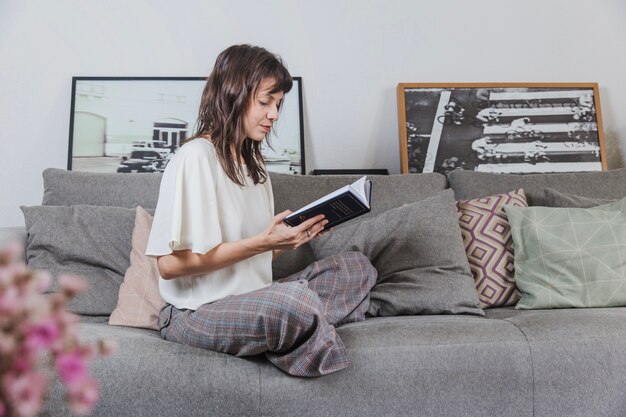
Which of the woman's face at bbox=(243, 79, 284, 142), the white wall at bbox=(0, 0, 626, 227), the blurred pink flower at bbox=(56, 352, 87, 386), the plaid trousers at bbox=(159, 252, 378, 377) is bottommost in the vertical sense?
the plaid trousers at bbox=(159, 252, 378, 377)

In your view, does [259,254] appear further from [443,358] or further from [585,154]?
[585,154]

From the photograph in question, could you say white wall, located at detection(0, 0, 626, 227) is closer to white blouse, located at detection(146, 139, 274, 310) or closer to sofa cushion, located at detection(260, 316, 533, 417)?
white blouse, located at detection(146, 139, 274, 310)

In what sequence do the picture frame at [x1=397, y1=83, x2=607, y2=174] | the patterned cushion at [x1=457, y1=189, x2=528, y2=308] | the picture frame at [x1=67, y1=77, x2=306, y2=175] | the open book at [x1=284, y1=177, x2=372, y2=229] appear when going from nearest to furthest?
the open book at [x1=284, y1=177, x2=372, y2=229] → the patterned cushion at [x1=457, y1=189, x2=528, y2=308] → the picture frame at [x1=67, y1=77, x2=306, y2=175] → the picture frame at [x1=397, y1=83, x2=607, y2=174]

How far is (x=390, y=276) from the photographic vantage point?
1895 mm

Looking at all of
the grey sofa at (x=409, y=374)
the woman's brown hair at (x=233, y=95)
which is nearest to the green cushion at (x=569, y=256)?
the grey sofa at (x=409, y=374)

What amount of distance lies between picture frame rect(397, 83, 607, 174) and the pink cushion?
1.24 m

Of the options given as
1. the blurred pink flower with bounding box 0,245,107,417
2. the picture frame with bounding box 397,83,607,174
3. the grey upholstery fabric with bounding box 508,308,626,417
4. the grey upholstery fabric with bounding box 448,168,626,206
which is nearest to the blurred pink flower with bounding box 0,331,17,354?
the blurred pink flower with bounding box 0,245,107,417

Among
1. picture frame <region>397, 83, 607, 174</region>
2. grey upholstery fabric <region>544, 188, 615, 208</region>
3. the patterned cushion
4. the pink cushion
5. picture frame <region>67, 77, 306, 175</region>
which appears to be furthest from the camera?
picture frame <region>397, 83, 607, 174</region>

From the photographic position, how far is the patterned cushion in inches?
77.5

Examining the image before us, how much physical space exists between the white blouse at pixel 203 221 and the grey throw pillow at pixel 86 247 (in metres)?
0.33

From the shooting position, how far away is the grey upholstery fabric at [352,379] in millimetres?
1314

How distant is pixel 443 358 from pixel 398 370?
110 mm

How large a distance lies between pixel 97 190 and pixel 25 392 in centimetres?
177

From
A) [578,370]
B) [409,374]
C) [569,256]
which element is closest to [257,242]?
[409,374]
